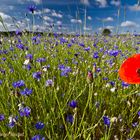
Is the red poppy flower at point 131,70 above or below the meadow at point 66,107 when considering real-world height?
above

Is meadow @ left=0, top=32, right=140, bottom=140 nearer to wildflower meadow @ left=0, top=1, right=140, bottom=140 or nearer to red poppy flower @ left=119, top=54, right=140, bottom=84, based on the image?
wildflower meadow @ left=0, top=1, right=140, bottom=140

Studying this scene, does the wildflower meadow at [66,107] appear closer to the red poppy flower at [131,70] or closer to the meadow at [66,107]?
the meadow at [66,107]

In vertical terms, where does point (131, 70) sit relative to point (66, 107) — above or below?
above

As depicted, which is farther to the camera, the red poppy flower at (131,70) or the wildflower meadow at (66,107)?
the wildflower meadow at (66,107)

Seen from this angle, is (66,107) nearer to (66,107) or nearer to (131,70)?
(66,107)

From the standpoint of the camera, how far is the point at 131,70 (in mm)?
1507

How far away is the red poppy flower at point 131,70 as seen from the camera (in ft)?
4.66

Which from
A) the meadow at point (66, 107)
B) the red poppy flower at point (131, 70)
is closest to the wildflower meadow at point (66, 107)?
the meadow at point (66, 107)

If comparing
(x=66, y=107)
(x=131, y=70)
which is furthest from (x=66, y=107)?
(x=131, y=70)

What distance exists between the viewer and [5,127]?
1898 mm

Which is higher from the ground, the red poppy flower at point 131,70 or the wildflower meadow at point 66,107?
the red poppy flower at point 131,70

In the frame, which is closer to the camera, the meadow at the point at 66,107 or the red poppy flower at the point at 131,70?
the red poppy flower at the point at 131,70

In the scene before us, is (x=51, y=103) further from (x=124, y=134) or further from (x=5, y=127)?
(x=124, y=134)

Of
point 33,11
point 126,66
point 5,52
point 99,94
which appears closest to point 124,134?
point 99,94
